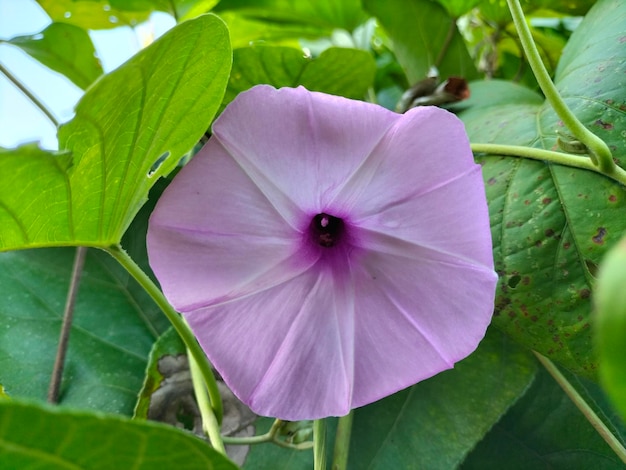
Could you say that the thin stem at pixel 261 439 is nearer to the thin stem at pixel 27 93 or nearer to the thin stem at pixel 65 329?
the thin stem at pixel 65 329

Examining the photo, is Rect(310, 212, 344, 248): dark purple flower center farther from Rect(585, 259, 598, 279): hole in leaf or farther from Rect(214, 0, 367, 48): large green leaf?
Rect(214, 0, 367, 48): large green leaf

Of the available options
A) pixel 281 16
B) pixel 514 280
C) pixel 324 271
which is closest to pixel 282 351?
pixel 324 271

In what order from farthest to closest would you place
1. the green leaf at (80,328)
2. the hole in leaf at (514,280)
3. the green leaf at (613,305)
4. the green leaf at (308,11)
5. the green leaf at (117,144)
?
the green leaf at (308,11), the green leaf at (80,328), the hole in leaf at (514,280), the green leaf at (117,144), the green leaf at (613,305)

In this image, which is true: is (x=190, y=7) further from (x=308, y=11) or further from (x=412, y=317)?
(x=412, y=317)

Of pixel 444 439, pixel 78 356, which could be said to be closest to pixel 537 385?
pixel 444 439

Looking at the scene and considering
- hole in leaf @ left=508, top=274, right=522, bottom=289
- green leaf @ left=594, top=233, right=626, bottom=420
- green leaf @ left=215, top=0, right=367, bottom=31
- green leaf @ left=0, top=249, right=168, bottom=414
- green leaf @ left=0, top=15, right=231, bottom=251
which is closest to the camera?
green leaf @ left=594, top=233, right=626, bottom=420

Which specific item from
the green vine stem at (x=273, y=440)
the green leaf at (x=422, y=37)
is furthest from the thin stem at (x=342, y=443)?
the green leaf at (x=422, y=37)

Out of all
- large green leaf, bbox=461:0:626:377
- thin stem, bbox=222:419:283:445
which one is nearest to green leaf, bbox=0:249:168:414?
thin stem, bbox=222:419:283:445
